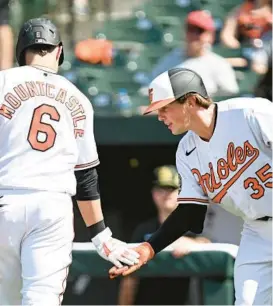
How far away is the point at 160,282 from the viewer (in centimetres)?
716

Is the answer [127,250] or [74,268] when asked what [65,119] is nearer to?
[127,250]

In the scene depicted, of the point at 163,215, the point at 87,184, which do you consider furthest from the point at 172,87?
the point at 163,215

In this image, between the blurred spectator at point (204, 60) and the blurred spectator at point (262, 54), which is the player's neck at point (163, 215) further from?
the blurred spectator at point (262, 54)

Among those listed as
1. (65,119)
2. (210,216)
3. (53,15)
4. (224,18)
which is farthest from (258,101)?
(53,15)

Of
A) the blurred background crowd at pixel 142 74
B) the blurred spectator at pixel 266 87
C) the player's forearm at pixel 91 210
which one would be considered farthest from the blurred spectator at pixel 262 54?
the player's forearm at pixel 91 210

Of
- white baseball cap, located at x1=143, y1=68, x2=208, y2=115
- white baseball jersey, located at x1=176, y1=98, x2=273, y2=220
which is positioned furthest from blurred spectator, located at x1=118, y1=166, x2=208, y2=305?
white baseball cap, located at x1=143, y1=68, x2=208, y2=115

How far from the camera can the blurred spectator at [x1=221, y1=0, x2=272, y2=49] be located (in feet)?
27.9

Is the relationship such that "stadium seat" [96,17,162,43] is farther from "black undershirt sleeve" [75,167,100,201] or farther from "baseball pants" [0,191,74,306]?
"baseball pants" [0,191,74,306]

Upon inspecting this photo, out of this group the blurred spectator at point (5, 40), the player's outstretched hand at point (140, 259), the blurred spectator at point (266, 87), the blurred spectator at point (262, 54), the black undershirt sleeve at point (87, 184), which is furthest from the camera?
the blurred spectator at point (262, 54)

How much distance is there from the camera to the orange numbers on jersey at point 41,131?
474 cm

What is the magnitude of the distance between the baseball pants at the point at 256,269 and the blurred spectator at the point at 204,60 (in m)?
3.42

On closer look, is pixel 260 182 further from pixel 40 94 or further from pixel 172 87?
pixel 40 94

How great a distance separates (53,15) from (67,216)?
545 centimetres

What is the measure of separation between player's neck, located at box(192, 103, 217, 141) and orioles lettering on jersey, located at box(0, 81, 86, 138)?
0.63m
